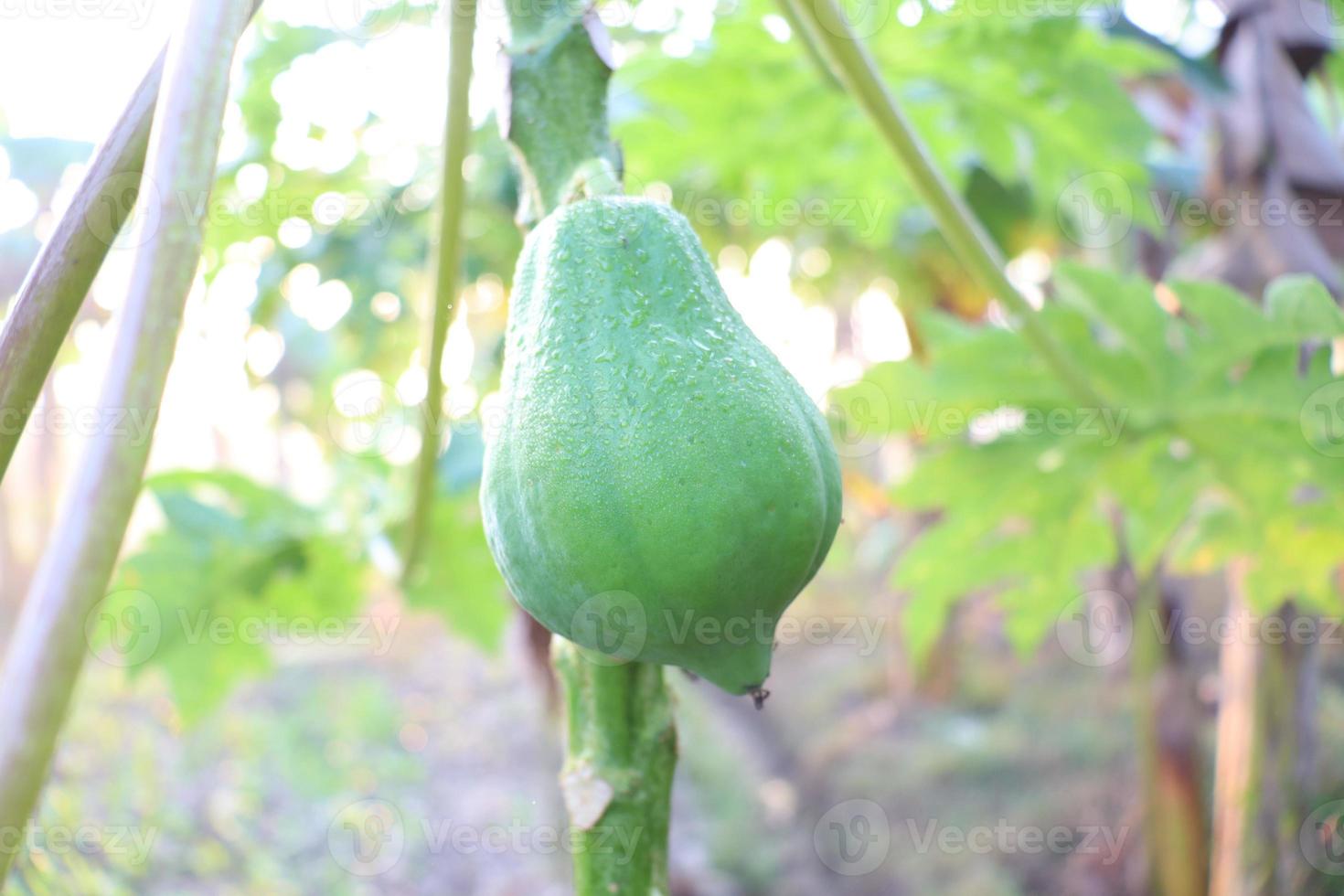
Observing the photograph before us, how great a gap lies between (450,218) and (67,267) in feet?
1.31

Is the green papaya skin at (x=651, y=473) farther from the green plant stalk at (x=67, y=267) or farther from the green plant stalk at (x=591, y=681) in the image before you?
the green plant stalk at (x=67, y=267)

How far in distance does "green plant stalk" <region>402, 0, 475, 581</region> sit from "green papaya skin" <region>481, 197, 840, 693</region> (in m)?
0.19

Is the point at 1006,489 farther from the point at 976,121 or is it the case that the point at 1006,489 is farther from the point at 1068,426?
the point at 976,121

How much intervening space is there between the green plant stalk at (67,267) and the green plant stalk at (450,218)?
9.8 inches

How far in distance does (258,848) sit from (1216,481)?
3.81 meters

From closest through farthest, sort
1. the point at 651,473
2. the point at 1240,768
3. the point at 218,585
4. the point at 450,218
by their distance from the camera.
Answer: the point at 651,473
the point at 450,218
the point at 218,585
the point at 1240,768

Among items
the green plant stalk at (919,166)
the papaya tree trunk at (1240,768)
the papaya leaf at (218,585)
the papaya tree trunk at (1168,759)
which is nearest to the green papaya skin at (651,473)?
the green plant stalk at (919,166)

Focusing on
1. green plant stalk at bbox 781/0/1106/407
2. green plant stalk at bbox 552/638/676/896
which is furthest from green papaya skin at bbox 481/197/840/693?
green plant stalk at bbox 781/0/1106/407

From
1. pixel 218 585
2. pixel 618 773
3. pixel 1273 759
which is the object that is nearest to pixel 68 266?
pixel 618 773

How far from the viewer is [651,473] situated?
0.58m

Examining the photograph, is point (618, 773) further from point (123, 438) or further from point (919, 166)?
point (919, 166)

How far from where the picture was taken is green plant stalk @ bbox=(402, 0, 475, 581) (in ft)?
2.46

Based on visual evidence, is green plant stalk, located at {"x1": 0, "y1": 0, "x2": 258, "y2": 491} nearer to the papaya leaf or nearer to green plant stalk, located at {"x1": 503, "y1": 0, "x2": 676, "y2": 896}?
green plant stalk, located at {"x1": 503, "y1": 0, "x2": 676, "y2": 896}

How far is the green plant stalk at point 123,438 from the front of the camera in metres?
0.38
